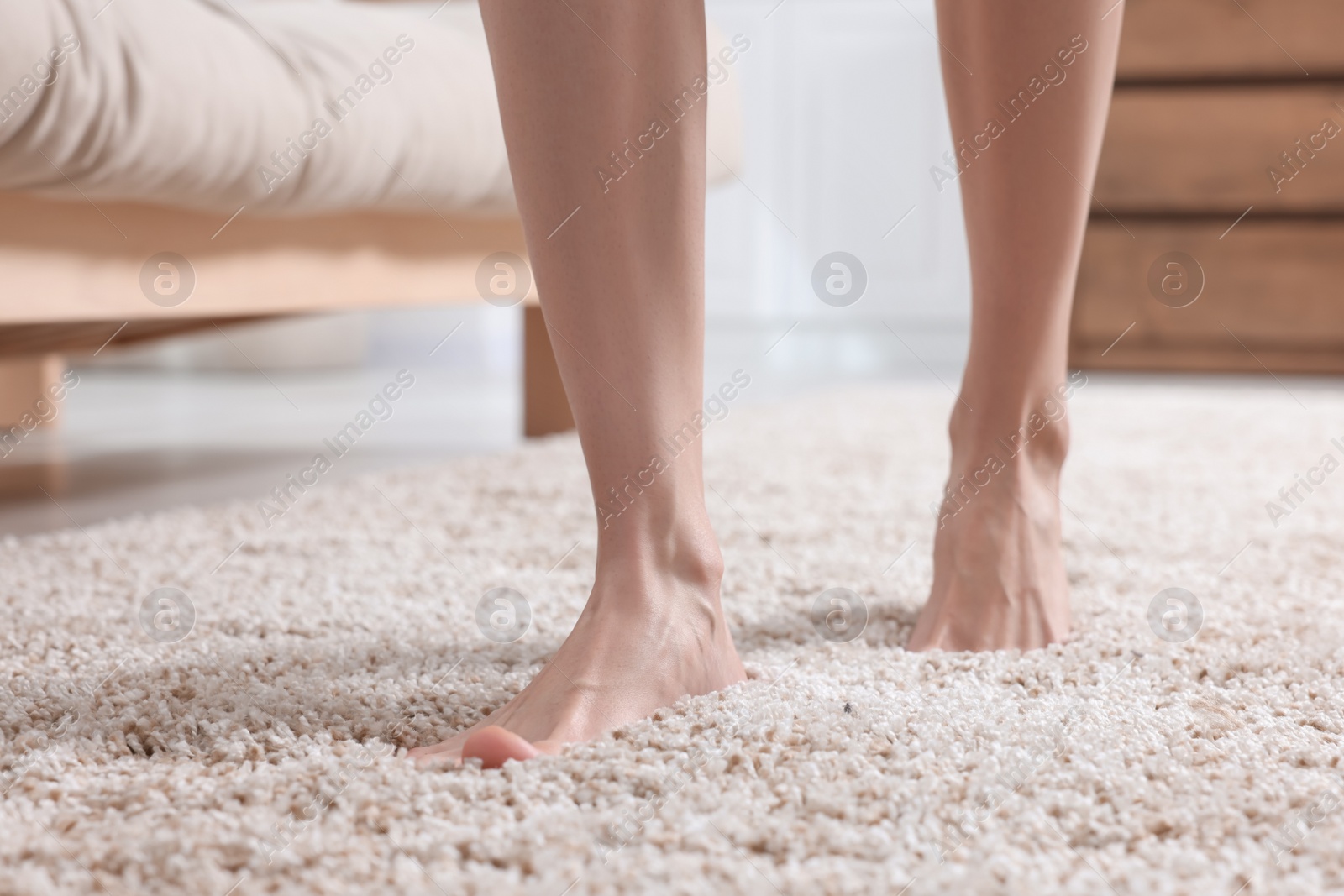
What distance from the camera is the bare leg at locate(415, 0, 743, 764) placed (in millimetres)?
555

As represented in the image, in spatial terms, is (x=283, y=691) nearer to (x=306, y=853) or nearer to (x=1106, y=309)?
(x=306, y=853)

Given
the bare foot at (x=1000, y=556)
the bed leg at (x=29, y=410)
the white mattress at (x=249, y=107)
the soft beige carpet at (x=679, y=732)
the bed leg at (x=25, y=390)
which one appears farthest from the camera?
the bed leg at (x=25, y=390)

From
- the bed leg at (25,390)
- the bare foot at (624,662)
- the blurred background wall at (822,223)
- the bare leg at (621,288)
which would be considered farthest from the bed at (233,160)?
the blurred background wall at (822,223)

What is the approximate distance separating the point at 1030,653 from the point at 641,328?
0.95 ft

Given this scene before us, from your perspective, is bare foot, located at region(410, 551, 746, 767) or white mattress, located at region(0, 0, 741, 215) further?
white mattress, located at region(0, 0, 741, 215)

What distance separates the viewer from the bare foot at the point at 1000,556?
2.32ft

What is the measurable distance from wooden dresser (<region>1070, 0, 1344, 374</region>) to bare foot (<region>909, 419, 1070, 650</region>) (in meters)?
2.23

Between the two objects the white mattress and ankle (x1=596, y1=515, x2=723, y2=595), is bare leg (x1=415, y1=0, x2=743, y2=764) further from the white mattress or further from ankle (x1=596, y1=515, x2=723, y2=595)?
the white mattress

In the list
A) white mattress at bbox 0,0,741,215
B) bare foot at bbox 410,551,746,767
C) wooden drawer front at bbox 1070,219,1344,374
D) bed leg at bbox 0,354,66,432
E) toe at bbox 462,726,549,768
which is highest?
wooden drawer front at bbox 1070,219,1344,374

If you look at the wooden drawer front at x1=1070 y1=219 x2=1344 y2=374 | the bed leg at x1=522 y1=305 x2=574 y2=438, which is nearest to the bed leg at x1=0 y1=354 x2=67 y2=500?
the bed leg at x1=522 y1=305 x2=574 y2=438

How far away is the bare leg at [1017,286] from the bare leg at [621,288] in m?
0.21

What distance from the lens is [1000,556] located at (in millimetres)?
723

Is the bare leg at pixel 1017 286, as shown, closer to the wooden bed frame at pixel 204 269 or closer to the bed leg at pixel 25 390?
the wooden bed frame at pixel 204 269

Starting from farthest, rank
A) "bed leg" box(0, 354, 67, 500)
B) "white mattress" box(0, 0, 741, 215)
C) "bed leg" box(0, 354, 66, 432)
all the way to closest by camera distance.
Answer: "bed leg" box(0, 354, 66, 432) < "bed leg" box(0, 354, 67, 500) < "white mattress" box(0, 0, 741, 215)
